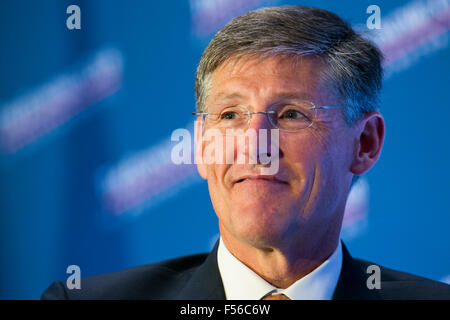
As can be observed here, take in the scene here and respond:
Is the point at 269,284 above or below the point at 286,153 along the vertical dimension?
below

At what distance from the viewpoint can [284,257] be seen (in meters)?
1.74

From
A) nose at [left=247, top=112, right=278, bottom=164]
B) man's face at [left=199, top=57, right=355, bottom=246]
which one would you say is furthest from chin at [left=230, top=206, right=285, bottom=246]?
nose at [left=247, top=112, right=278, bottom=164]

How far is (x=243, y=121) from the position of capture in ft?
5.66

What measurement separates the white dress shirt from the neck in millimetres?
20

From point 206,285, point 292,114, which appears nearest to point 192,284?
point 206,285

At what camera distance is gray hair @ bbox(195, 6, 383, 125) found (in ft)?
5.70

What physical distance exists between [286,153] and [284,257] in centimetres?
31
